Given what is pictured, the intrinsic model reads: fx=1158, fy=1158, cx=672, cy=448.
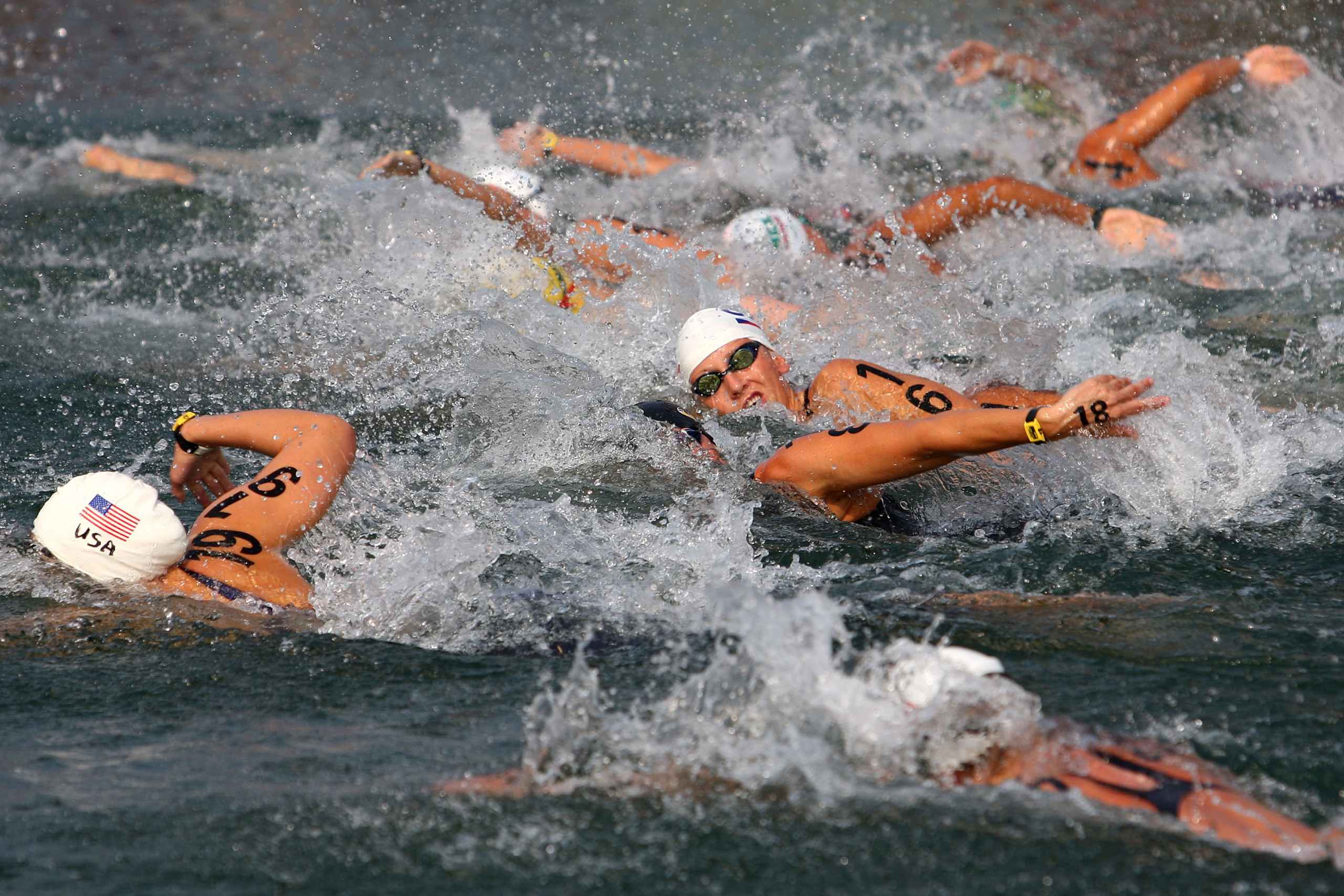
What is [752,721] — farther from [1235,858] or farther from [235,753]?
[235,753]

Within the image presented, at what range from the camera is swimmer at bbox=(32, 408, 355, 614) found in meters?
3.79

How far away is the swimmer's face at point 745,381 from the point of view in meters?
5.25

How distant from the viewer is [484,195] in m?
6.89

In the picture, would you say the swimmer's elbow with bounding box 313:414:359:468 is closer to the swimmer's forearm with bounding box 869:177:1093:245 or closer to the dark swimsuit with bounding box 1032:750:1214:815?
the dark swimsuit with bounding box 1032:750:1214:815

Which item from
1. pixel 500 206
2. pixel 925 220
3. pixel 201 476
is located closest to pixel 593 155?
pixel 500 206

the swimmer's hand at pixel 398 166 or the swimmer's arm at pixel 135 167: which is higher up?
the swimmer's arm at pixel 135 167

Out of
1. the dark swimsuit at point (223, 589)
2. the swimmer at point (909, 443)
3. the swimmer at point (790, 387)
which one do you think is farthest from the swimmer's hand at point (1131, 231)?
the dark swimsuit at point (223, 589)

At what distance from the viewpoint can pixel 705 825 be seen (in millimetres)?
2850

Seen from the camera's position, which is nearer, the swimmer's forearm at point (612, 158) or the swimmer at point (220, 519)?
the swimmer at point (220, 519)

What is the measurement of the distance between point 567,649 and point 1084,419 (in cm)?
179

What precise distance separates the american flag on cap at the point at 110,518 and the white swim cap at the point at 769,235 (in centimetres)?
440

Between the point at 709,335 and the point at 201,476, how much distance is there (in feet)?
7.41

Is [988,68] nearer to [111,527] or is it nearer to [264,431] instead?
Answer: [264,431]

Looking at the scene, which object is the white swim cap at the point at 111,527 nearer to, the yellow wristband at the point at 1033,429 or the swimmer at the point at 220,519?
the swimmer at the point at 220,519
